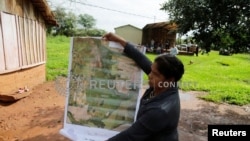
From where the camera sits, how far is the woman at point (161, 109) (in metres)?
1.71

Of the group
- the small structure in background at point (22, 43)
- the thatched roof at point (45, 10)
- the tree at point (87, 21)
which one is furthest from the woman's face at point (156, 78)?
the tree at point (87, 21)

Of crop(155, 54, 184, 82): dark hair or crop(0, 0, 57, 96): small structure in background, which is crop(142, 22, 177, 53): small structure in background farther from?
crop(155, 54, 184, 82): dark hair

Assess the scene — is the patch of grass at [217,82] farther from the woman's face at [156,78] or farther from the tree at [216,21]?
the woman's face at [156,78]

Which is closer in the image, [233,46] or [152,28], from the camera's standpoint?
[233,46]

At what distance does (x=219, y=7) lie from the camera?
5.97 metres

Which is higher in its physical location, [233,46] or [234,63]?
[233,46]

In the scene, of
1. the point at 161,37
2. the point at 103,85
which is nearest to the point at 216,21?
the point at 103,85

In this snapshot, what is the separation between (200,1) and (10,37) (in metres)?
5.07

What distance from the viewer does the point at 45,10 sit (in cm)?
938

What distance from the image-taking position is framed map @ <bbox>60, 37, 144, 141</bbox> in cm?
243

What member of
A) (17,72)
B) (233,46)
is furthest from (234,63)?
(17,72)

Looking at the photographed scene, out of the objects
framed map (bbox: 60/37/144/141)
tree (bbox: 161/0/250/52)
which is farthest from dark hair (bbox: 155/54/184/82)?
tree (bbox: 161/0/250/52)

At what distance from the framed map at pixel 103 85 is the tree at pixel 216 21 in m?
4.06

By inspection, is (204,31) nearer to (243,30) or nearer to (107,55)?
(243,30)
